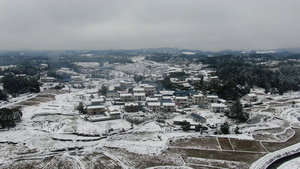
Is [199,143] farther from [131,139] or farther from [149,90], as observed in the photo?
[149,90]

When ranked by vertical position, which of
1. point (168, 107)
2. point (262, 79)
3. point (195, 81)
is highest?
point (262, 79)

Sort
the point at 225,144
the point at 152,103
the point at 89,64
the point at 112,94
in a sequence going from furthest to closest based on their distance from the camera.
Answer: the point at 89,64
the point at 112,94
the point at 152,103
the point at 225,144

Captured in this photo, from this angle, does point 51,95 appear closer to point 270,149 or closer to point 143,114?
point 143,114

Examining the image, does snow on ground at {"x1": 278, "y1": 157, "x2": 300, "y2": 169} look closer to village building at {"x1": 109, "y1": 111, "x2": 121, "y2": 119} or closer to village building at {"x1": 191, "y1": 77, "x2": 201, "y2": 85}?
village building at {"x1": 109, "y1": 111, "x2": 121, "y2": 119}

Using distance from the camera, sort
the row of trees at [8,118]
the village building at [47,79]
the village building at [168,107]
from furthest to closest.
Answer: the village building at [47,79], the village building at [168,107], the row of trees at [8,118]

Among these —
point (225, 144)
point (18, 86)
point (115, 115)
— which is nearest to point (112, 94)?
point (115, 115)

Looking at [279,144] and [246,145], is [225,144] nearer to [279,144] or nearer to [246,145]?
[246,145]

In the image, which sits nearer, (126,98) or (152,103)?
(152,103)

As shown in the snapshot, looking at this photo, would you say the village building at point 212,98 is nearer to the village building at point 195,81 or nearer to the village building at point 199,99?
the village building at point 199,99

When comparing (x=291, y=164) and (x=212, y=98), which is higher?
(x=212, y=98)

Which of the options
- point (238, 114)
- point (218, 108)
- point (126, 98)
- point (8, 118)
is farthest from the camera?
point (126, 98)

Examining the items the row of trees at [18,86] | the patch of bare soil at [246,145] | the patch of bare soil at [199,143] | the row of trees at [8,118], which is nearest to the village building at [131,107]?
the patch of bare soil at [199,143]
